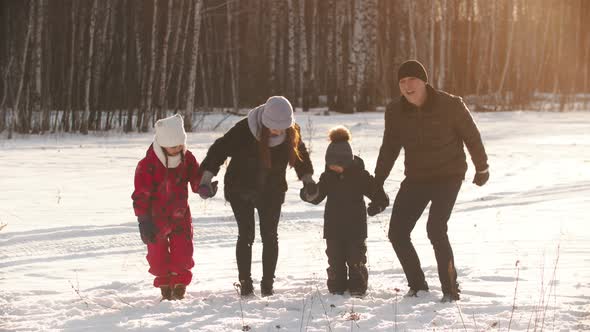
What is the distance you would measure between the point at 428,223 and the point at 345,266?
0.69 m

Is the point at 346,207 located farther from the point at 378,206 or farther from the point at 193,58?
the point at 193,58

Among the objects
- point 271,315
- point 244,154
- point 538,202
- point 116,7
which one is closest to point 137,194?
point 244,154

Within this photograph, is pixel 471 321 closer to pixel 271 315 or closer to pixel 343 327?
pixel 343 327

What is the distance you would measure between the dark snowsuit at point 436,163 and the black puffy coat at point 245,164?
82 centimetres

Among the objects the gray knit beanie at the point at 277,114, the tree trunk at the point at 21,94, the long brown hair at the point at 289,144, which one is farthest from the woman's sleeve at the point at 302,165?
the tree trunk at the point at 21,94

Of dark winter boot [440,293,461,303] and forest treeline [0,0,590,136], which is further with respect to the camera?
forest treeline [0,0,590,136]

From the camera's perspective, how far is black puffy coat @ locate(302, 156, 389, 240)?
602cm

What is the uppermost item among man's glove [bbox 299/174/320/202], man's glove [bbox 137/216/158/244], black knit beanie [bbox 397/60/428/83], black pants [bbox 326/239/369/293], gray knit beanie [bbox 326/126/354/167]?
black knit beanie [bbox 397/60/428/83]

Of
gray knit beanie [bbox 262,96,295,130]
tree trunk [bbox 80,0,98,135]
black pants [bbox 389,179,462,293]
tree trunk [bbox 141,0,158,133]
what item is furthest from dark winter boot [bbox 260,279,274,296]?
tree trunk [bbox 141,0,158,133]

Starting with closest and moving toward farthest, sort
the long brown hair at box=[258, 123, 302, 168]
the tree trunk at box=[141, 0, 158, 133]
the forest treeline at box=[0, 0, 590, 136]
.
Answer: the long brown hair at box=[258, 123, 302, 168] → the forest treeline at box=[0, 0, 590, 136] → the tree trunk at box=[141, 0, 158, 133]

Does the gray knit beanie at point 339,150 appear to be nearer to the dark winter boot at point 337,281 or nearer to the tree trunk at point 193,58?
the dark winter boot at point 337,281

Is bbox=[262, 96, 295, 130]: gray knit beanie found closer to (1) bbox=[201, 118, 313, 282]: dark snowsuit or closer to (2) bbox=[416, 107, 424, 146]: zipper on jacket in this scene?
(1) bbox=[201, 118, 313, 282]: dark snowsuit

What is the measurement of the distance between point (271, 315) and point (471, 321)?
47.4 inches

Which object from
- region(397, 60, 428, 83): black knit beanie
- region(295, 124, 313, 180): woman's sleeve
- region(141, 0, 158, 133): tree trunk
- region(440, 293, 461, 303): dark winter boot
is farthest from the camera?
region(141, 0, 158, 133): tree trunk
